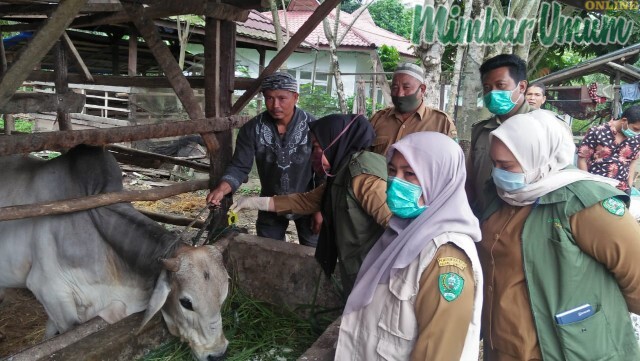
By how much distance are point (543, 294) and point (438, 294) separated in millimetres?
562

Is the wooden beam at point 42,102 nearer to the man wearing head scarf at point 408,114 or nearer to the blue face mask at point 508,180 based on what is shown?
the man wearing head scarf at point 408,114

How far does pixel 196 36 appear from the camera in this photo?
11.1 metres

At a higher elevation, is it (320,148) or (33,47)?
(33,47)

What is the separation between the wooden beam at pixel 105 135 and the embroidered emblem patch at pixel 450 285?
1.98 meters

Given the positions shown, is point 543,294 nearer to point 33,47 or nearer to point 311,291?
point 311,291

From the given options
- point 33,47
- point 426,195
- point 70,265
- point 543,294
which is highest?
point 33,47

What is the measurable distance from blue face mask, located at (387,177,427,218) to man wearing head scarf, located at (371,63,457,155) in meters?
1.70

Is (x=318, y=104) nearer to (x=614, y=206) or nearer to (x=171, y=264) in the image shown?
(x=171, y=264)

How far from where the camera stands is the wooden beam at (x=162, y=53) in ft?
9.57

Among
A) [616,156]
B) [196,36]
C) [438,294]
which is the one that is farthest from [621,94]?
[438,294]

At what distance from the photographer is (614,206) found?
164cm

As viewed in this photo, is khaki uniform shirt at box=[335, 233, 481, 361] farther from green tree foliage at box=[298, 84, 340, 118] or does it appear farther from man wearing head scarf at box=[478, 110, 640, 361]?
green tree foliage at box=[298, 84, 340, 118]

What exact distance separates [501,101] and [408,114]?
2.23ft

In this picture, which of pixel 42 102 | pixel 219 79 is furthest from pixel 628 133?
pixel 42 102
